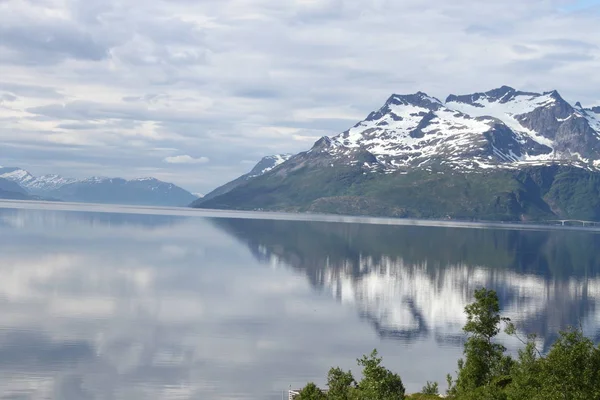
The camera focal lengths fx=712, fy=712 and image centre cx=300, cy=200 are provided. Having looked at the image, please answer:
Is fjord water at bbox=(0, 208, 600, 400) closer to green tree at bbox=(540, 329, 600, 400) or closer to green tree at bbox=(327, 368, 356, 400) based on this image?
green tree at bbox=(327, 368, 356, 400)

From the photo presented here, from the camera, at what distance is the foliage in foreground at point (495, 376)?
187 ft

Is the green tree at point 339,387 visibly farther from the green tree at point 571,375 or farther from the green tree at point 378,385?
the green tree at point 571,375

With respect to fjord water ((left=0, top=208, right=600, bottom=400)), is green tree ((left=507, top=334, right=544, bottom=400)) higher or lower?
higher

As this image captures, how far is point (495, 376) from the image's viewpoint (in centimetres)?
7931

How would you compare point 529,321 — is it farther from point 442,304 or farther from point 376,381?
point 376,381

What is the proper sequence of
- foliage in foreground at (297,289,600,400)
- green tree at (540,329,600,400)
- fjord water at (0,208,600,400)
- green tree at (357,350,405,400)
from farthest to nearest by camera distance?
fjord water at (0,208,600,400)
green tree at (357,350,405,400)
foliage in foreground at (297,289,600,400)
green tree at (540,329,600,400)

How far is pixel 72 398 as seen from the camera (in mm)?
82250

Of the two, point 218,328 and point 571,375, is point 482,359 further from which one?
point 218,328

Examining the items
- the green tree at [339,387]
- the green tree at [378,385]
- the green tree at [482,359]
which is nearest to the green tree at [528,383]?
the green tree at [482,359]

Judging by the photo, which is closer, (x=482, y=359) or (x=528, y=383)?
(x=528, y=383)

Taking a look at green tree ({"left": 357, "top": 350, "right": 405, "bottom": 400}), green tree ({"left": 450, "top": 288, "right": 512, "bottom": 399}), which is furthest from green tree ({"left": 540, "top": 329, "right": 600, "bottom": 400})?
green tree ({"left": 450, "top": 288, "right": 512, "bottom": 399})

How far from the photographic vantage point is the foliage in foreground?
187ft

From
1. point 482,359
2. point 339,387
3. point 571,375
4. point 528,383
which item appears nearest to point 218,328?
point 482,359

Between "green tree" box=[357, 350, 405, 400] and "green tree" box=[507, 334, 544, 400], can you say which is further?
"green tree" box=[357, 350, 405, 400]
